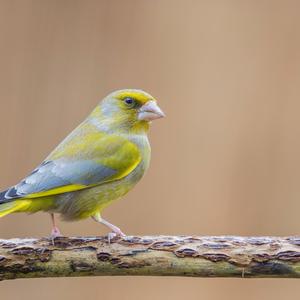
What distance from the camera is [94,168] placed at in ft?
11.4

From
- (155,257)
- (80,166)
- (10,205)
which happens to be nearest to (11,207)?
(10,205)

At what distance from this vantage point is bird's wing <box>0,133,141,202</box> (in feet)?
11.0

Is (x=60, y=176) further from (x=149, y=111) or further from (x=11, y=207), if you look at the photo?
(x=149, y=111)

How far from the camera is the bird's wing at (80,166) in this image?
3342 mm

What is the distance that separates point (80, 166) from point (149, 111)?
0.41 m

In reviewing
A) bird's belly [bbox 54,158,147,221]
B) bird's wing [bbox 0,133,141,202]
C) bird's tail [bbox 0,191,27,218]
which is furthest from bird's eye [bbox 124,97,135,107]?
bird's tail [bbox 0,191,27,218]

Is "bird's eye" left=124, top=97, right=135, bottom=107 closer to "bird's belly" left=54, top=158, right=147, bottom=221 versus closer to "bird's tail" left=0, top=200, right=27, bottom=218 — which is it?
"bird's belly" left=54, top=158, right=147, bottom=221

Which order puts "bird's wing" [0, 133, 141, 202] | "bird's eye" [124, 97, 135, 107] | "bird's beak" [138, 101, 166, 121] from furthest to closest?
"bird's eye" [124, 97, 135, 107]
"bird's beak" [138, 101, 166, 121]
"bird's wing" [0, 133, 141, 202]

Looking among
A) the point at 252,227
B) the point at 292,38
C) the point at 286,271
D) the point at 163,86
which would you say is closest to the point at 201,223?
the point at 252,227

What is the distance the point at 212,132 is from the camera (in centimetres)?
489

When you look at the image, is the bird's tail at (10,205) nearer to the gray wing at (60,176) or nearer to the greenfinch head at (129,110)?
the gray wing at (60,176)

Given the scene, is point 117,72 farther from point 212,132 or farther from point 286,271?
point 286,271

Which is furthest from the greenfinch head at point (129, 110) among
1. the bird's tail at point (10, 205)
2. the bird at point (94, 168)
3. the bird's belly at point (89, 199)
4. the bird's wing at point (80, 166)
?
the bird's tail at point (10, 205)

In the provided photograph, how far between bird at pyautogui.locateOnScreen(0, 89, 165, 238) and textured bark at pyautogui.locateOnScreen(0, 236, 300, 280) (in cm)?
11
